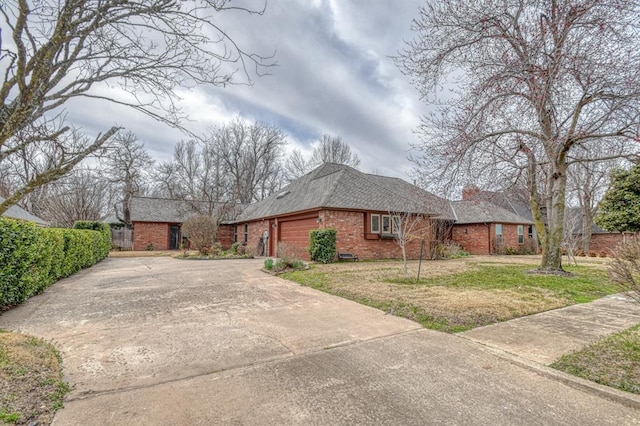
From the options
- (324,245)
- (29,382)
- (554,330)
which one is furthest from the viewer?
(324,245)

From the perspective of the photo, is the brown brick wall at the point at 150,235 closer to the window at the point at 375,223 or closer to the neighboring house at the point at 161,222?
the neighboring house at the point at 161,222

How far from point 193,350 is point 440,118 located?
256 inches

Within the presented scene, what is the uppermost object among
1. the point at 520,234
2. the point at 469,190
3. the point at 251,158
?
the point at 251,158

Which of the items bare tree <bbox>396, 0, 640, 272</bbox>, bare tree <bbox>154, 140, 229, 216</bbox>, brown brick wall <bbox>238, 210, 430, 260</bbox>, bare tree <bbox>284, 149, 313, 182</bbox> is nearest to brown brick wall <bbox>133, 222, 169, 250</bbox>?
bare tree <bbox>154, 140, 229, 216</bbox>

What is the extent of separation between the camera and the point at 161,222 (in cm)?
2628

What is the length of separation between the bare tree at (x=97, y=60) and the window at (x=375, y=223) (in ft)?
41.7

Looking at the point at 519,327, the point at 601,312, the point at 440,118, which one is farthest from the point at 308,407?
the point at 440,118

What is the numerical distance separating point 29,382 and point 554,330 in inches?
240

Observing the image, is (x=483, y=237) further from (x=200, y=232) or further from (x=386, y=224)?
(x=200, y=232)

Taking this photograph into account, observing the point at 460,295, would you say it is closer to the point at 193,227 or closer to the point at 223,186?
the point at 193,227

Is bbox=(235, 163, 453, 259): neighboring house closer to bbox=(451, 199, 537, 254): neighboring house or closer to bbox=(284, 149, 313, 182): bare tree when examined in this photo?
bbox=(451, 199, 537, 254): neighboring house

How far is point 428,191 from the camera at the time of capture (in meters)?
7.91

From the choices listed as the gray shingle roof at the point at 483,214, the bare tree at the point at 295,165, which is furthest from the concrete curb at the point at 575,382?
the bare tree at the point at 295,165

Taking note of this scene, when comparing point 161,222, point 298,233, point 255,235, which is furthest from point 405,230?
point 161,222
